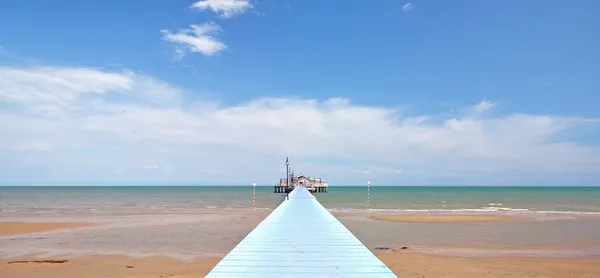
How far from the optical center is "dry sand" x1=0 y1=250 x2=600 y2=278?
11.9 meters

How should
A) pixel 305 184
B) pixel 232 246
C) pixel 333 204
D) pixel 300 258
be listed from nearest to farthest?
pixel 300 258 < pixel 232 246 < pixel 333 204 < pixel 305 184

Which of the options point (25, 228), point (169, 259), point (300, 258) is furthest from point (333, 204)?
point (300, 258)

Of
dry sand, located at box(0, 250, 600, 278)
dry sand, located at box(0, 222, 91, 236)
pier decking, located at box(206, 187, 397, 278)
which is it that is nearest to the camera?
pier decking, located at box(206, 187, 397, 278)

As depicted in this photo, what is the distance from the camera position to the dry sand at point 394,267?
11945 millimetres

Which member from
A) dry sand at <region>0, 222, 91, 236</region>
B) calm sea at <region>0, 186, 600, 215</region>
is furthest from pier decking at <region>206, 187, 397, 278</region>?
calm sea at <region>0, 186, 600, 215</region>

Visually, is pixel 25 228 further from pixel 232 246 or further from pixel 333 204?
pixel 333 204

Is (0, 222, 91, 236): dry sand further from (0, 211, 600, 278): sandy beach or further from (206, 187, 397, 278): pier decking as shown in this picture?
(206, 187, 397, 278): pier decking

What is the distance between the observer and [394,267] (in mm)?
12680

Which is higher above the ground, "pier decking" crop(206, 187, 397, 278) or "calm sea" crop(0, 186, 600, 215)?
"pier decking" crop(206, 187, 397, 278)

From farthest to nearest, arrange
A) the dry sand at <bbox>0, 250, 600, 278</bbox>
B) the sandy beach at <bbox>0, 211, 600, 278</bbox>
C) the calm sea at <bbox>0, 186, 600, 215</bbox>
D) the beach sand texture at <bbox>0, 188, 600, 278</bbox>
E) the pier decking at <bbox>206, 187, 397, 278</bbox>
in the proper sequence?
1. the calm sea at <bbox>0, 186, 600, 215</bbox>
2. the beach sand texture at <bbox>0, 188, 600, 278</bbox>
3. the sandy beach at <bbox>0, 211, 600, 278</bbox>
4. the dry sand at <bbox>0, 250, 600, 278</bbox>
5. the pier decking at <bbox>206, 187, 397, 278</bbox>

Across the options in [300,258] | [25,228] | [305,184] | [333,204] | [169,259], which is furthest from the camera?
[305,184]

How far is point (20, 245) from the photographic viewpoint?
690 inches

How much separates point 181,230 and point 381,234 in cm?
1071

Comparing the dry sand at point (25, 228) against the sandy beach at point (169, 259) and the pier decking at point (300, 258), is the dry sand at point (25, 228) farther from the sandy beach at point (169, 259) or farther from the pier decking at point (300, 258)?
the pier decking at point (300, 258)
